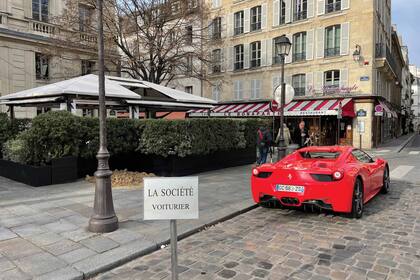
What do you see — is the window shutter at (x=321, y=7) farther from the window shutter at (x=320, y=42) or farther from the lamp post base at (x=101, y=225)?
the lamp post base at (x=101, y=225)

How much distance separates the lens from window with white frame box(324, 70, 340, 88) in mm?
24219

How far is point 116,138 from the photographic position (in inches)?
→ 387

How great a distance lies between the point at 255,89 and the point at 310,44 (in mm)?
5648

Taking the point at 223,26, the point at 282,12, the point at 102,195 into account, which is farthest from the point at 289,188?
the point at 223,26

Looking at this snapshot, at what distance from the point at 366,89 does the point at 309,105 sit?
12.5 feet

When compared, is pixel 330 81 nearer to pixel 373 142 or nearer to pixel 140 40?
pixel 373 142

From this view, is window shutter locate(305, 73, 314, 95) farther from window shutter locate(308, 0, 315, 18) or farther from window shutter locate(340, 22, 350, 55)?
window shutter locate(308, 0, 315, 18)

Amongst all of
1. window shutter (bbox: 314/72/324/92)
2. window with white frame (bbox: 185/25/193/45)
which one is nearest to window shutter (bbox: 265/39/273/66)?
window shutter (bbox: 314/72/324/92)

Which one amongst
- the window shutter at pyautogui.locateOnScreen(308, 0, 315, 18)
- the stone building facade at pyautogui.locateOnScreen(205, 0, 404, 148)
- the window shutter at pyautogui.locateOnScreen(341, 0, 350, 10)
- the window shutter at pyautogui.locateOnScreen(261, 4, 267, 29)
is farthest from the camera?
the window shutter at pyautogui.locateOnScreen(261, 4, 267, 29)

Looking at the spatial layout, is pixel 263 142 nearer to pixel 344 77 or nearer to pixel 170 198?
pixel 170 198

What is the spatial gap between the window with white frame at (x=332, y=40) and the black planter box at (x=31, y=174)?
70.8ft

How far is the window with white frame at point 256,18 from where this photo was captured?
93.2 ft

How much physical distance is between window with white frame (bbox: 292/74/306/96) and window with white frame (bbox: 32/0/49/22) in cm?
1817

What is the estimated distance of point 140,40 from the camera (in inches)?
785
